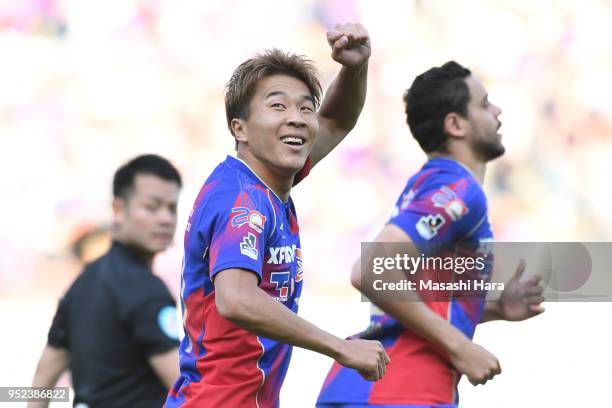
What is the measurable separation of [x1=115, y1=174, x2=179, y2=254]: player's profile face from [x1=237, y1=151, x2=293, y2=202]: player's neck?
3.81 ft

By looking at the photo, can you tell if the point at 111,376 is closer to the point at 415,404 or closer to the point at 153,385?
the point at 153,385

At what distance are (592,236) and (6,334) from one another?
6.25 metres

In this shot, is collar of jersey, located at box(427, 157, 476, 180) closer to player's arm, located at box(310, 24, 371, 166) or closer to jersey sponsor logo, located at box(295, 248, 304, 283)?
player's arm, located at box(310, 24, 371, 166)

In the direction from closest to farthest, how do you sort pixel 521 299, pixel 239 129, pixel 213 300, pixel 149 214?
pixel 213 300, pixel 239 129, pixel 521 299, pixel 149 214

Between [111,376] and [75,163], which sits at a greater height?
[75,163]

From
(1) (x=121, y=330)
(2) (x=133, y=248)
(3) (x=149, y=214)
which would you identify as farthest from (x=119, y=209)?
(1) (x=121, y=330)

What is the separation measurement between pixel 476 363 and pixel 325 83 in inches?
303

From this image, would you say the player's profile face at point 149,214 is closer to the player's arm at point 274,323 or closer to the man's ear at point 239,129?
the man's ear at point 239,129

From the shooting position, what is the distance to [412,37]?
39.6 feet

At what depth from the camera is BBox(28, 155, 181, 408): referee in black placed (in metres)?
3.74

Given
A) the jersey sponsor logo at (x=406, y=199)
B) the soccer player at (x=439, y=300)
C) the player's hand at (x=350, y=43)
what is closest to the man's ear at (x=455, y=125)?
the soccer player at (x=439, y=300)

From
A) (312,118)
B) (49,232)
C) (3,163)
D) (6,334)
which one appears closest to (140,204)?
(312,118)

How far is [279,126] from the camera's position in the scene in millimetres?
2986

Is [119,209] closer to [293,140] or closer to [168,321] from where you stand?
[168,321]
